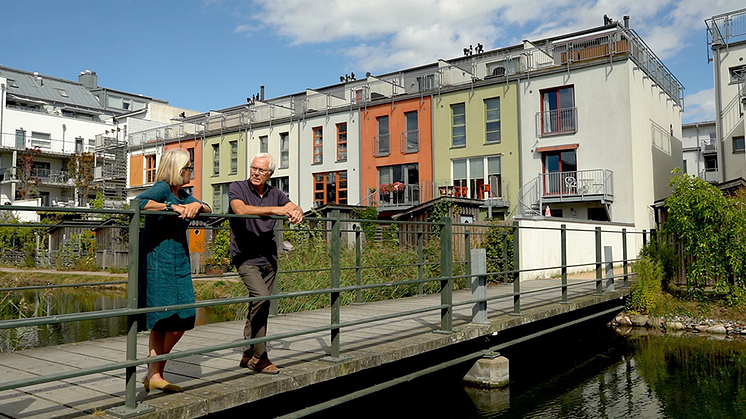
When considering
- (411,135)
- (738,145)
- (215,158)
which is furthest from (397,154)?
(738,145)

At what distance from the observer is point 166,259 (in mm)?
3770

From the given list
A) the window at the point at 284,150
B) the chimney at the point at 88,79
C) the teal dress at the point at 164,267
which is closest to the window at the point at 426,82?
the window at the point at 284,150

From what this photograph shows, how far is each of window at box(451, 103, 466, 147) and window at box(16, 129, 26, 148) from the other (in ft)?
130

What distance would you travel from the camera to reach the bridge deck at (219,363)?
3717mm

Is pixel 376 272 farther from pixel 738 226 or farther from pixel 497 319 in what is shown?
pixel 738 226

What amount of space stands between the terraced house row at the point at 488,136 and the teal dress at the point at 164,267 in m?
14.2

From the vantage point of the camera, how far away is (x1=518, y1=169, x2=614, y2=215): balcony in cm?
2233

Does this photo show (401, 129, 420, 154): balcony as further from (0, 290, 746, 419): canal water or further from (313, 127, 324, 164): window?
(0, 290, 746, 419): canal water

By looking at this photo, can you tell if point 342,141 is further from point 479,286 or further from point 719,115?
point 479,286

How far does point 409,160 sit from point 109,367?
25323mm

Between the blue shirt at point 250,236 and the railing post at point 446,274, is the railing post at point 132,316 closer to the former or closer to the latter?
the blue shirt at point 250,236

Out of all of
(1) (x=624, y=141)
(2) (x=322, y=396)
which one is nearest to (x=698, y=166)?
(1) (x=624, y=141)

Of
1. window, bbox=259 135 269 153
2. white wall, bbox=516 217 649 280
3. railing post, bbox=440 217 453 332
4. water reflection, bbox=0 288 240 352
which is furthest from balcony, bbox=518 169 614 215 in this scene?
railing post, bbox=440 217 453 332

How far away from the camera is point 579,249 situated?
1756 cm
